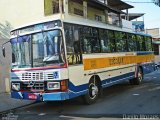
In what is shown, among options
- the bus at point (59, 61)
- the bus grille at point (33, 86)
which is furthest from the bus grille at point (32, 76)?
the bus grille at point (33, 86)

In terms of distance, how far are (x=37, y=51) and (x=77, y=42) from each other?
1.39 metres

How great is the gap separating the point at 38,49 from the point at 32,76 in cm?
88

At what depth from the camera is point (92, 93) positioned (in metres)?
11.1

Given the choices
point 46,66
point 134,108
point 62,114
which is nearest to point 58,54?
point 46,66

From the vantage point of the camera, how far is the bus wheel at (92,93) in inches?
422

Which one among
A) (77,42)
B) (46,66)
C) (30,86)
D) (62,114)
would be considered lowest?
(62,114)

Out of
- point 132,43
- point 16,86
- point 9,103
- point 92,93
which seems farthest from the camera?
point 132,43

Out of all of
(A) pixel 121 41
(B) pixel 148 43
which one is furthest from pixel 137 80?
(B) pixel 148 43

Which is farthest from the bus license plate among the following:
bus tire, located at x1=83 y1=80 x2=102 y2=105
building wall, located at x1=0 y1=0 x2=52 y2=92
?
building wall, located at x1=0 y1=0 x2=52 y2=92

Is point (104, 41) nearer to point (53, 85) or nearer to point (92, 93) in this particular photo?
point (92, 93)

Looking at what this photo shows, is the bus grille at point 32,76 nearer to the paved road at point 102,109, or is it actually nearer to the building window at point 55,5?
the paved road at point 102,109

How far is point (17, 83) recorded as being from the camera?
33.6 ft

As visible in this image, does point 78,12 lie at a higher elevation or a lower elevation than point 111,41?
higher

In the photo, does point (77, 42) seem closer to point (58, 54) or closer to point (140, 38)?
point (58, 54)
